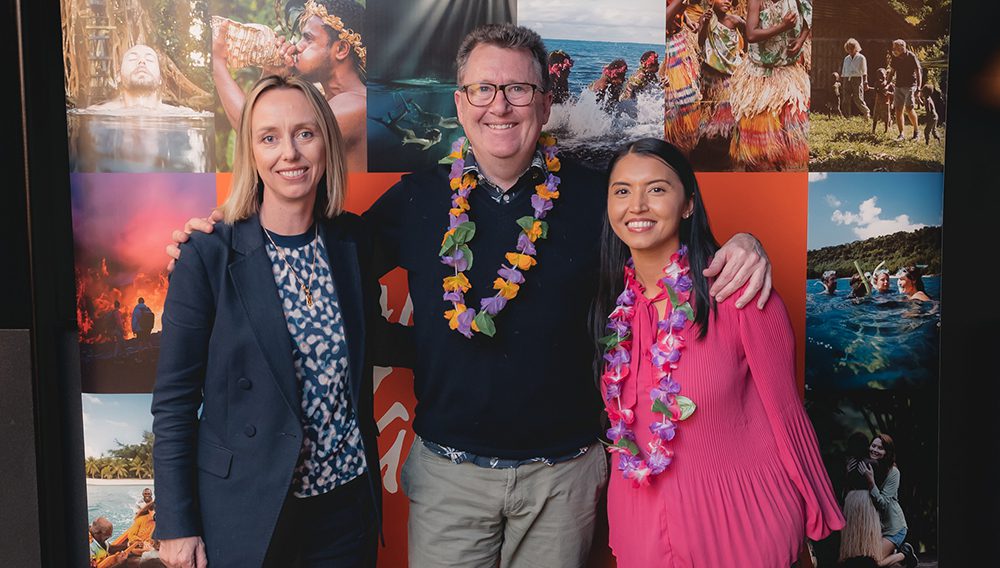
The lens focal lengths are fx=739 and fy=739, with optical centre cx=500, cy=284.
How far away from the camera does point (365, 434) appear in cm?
219

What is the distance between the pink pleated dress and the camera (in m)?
1.89

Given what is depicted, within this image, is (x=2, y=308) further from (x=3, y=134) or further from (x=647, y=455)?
(x=647, y=455)

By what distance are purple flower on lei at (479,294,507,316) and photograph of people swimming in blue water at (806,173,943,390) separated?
1.12 meters

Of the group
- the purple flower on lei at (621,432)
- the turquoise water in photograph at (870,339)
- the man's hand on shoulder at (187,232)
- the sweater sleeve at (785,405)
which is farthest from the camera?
the turquoise water in photograph at (870,339)

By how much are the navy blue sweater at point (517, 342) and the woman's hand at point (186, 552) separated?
0.72 m

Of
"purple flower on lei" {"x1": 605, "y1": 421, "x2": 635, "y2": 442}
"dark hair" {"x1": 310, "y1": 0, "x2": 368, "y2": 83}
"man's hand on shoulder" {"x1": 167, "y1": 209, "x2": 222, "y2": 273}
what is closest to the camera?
"purple flower on lei" {"x1": 605, "y1": 421, "x2": 635, "y2": 442}

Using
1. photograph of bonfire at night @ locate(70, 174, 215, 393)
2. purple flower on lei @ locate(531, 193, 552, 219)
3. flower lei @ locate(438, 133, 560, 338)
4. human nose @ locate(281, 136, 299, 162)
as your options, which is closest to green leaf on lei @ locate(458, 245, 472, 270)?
flower lei @ locate(438, 133, 560, 338)

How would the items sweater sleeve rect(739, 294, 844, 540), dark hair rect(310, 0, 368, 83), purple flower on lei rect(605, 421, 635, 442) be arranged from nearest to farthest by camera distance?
1. sweater sleeve rect(739, 294, 844, 540)
2. purple flower on lei rect(605, 421, 635, 442)
3. dark hair rect(310, 0, 368, 83)

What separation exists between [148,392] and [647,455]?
161cm

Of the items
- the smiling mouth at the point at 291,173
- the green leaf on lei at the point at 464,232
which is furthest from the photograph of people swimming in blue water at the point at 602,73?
the smiling mouth at the point at 291,173

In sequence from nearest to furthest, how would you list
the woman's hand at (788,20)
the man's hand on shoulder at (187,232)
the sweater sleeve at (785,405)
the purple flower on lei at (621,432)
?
the sweater sleeve at (785,405) < the purple flower on lei at (621,432) < the man's hand on shoulder at (187,232) < the woman's hand at (788,20)

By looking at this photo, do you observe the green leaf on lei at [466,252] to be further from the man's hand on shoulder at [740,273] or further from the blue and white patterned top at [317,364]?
the man's hand on shoulder at [740,273]

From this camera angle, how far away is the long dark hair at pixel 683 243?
1.93 meters

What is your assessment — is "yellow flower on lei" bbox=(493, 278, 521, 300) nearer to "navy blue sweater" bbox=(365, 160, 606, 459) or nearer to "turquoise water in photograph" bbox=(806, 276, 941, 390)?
"navy blue sweater" bbox=(365, 160, 606, 459)
